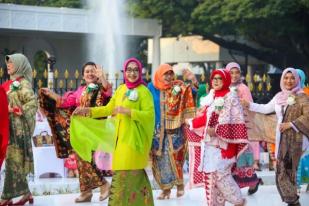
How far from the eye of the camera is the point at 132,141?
613 cm

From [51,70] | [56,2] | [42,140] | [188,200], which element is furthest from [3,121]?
A: [56,2]

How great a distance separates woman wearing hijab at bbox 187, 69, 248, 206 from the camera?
6570 millimetres

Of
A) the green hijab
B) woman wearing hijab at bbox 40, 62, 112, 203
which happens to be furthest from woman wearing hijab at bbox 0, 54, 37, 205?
woman wearing hijab at bbox 40, 62, 112, 203

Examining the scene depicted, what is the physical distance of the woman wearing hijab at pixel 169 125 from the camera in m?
8.31

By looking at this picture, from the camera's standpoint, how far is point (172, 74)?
845 centimetres

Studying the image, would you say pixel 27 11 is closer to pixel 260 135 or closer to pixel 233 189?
pixel 260 135

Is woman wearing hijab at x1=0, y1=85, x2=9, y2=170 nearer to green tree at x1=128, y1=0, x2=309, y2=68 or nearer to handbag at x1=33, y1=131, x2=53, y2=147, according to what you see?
handbag at x1=33, y1=131, x2=53, y2=147

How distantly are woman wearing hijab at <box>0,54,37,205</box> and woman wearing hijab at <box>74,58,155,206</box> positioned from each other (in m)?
1.37

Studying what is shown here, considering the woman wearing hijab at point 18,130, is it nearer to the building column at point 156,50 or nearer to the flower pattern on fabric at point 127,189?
the flower pattern on fabric at point 127,189

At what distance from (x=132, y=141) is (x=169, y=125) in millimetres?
2312

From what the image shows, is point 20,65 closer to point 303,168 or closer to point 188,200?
point 188,200

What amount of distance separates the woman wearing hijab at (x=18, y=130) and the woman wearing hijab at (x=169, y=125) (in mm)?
1622

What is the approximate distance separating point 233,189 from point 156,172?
6.30 feet

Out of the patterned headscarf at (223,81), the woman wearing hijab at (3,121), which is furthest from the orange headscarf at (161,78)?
the woman wearing hijab at (3,121)
